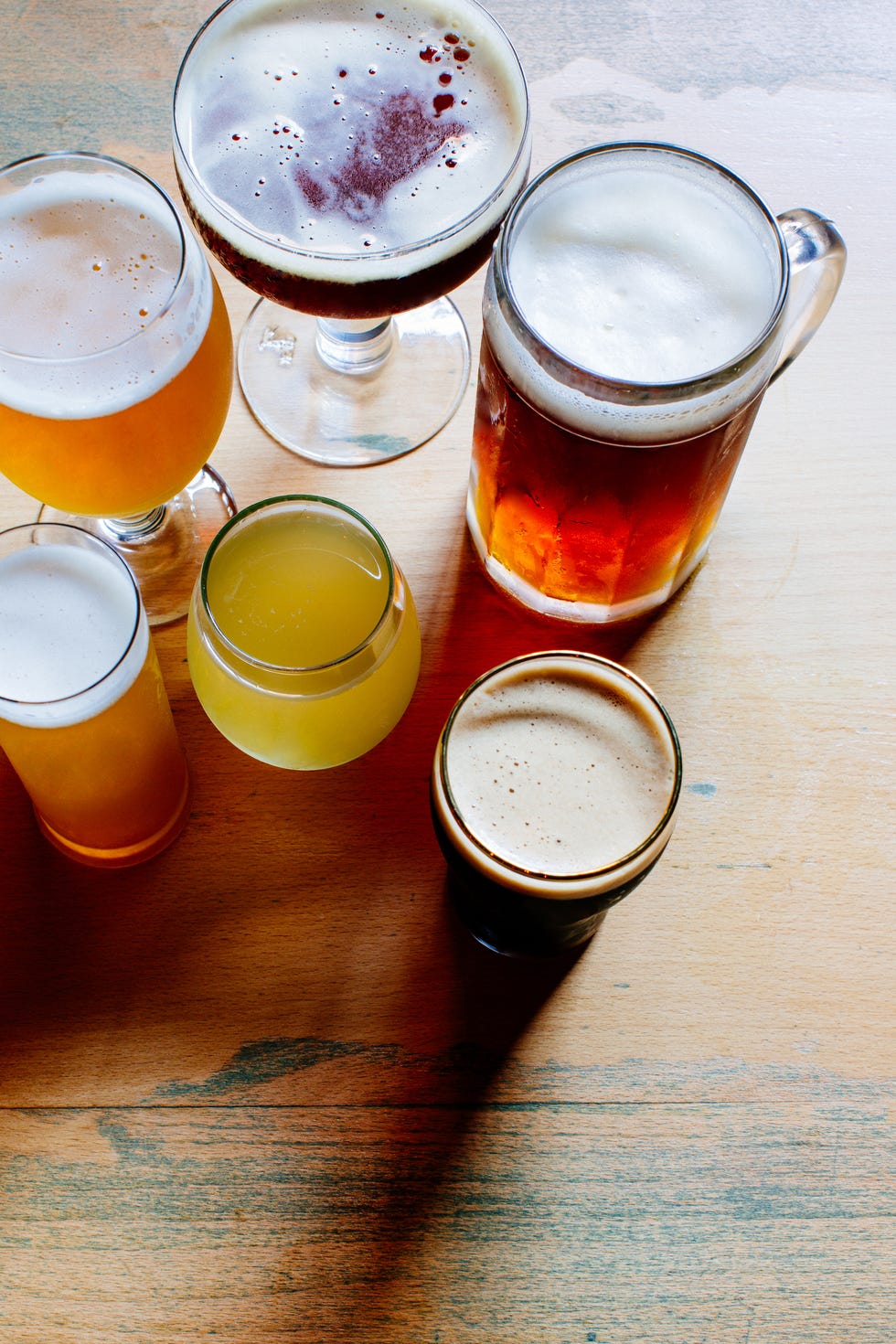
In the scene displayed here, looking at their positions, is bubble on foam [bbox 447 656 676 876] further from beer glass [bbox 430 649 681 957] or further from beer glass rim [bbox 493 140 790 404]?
beer glass rim [bbox 493 140 790 404]

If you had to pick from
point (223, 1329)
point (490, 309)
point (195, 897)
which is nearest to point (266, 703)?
point (195, 897)

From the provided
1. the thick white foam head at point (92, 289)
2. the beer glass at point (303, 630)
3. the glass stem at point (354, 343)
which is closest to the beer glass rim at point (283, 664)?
the beer glass at point (303, 630)

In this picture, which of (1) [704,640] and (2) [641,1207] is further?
(1) [704,640]

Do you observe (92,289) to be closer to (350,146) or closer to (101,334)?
(101,334)

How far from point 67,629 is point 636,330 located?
0.42 m

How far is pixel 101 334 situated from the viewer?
828 mm

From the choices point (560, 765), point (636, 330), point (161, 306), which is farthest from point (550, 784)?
point (161, 306)

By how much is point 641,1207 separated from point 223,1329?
0.29m

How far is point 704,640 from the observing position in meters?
1.01

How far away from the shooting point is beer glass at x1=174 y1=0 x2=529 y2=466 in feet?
2.87

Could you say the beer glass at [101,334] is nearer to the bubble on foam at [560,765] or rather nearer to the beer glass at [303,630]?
the beer glass at [303,630]

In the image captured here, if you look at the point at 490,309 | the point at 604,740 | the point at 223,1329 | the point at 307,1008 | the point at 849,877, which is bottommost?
the point at 223,1329

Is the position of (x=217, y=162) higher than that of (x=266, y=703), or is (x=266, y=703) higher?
(x=217, y=162)

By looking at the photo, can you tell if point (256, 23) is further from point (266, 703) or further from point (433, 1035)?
point (433, 1035)
